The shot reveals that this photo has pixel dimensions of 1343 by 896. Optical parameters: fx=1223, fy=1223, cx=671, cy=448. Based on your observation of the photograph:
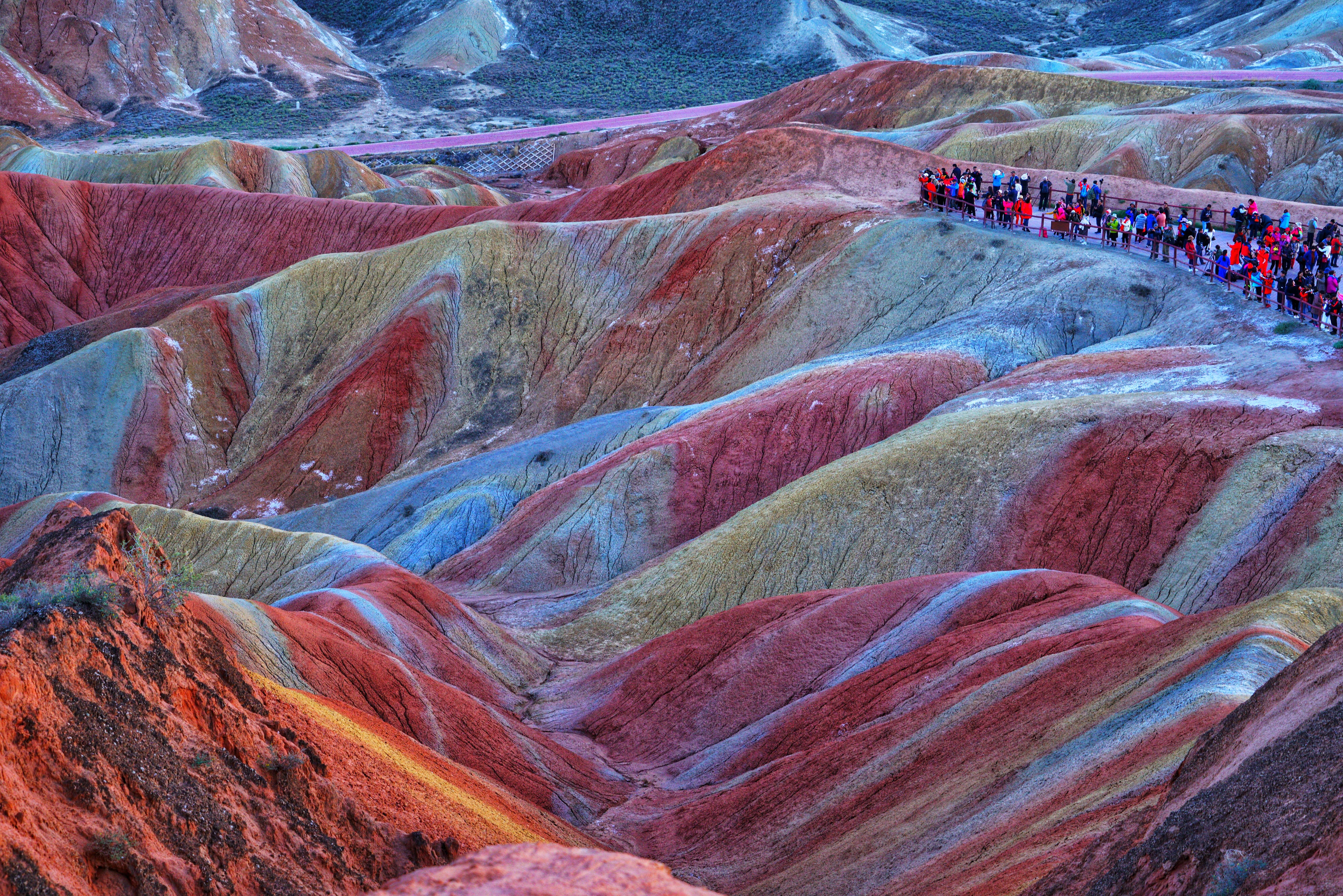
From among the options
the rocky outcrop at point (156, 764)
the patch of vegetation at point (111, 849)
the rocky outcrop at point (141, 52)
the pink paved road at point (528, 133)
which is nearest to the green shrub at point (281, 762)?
the rocky outcrop at point (156, 764)

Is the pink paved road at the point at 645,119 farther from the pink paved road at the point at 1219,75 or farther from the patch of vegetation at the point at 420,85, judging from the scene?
the patch of vegetation at the point at 420,85

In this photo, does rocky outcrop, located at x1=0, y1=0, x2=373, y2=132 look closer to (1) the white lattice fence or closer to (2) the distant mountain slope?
(2) the distant mountain slope

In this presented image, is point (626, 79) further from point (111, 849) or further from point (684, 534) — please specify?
point (111, 849)

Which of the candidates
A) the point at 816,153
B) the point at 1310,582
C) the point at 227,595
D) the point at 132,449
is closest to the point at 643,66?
the point at 816,153

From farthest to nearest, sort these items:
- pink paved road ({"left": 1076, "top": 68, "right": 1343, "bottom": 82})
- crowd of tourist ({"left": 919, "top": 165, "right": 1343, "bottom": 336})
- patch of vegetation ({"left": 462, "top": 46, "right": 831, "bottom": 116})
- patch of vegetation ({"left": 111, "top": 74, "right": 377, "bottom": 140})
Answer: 1. patch of vegetation ({"left": 462, "top": 46, "right": 831, "bottom": 116})
2. patch of vegetation ({"left": 111, "top": 74, "right": 377, "bottom": 140})
3. pink paved road ({"left": 1076, "top": 68, "right": 1343, "bottom": 82})
4. crowd of tourist ({"left": 919, "top": 165, "right": 1343, "bottom": 336})

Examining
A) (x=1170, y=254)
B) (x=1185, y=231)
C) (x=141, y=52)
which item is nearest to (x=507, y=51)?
(x=141, y=52)

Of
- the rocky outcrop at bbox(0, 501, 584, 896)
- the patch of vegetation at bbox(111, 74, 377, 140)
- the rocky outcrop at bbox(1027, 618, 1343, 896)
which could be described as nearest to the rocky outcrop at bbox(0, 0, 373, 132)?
the patch of vegetation at bbox(111, 74, 377, 140)
